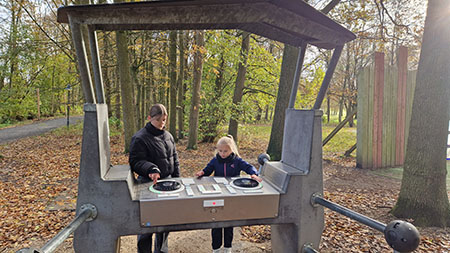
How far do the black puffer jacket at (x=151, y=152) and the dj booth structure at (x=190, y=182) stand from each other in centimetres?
20

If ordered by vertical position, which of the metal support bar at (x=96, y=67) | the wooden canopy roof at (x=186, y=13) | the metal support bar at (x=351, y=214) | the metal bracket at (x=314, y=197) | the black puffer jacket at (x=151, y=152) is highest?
the wooden canopy roof at (x=186, y=13)

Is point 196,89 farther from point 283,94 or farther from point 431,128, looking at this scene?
point 431,128

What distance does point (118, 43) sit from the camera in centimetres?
775

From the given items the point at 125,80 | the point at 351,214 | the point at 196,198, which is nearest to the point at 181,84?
the point at 125,80

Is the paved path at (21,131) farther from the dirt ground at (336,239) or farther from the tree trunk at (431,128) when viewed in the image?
the tree trunk at (431,128)

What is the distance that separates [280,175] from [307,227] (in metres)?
0.51

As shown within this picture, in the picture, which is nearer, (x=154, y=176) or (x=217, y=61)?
(x=154, y=176)

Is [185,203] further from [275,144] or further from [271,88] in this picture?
[271,88]

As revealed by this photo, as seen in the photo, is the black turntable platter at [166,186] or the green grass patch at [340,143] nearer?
the black turntable platter at [166,186]

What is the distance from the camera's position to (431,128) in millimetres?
3602

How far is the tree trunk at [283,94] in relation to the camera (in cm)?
696

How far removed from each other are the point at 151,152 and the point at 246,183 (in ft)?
3.45

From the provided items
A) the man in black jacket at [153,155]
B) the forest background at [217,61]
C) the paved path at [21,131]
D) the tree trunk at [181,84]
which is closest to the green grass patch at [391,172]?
the forest background at [217,61]

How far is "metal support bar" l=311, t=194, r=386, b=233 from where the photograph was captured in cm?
156
